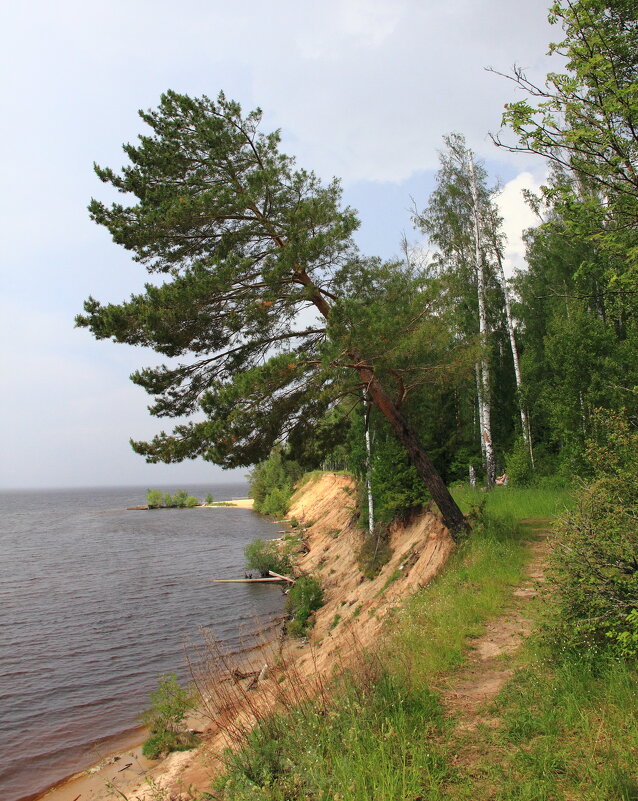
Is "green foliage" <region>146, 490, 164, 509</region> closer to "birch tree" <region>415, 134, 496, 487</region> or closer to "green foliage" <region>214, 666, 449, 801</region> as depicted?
"birch tree" <region>415, 134, 496, 487</region>

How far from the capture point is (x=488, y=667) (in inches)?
260

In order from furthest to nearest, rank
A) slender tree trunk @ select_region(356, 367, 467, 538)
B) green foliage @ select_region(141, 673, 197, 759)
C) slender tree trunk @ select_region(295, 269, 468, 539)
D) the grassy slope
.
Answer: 1. slender tree trunk @ select_region(356, 367, 467, 538)
2. slender tree trunk @ select_region(295, 269, 468, 539)
3. green foliage @ select_region(141, 673, 197, 759)
4. the grassy slope

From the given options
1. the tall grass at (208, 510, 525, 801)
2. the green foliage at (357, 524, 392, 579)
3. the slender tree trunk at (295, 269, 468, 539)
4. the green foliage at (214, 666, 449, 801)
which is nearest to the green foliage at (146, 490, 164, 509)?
the green foliage at (357, 524, 392, 579)

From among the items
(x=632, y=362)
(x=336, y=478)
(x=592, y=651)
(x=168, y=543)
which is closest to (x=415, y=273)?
(x=632, y=362)

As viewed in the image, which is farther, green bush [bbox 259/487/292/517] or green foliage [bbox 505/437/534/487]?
green bush [bbox 259/487/292/517]

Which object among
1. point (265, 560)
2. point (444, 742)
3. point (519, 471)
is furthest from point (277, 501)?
point (444, 742)

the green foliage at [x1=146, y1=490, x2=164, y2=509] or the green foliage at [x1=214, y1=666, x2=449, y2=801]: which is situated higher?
the green foliage at [x1=214, y1=666, x2=449, y2=801]

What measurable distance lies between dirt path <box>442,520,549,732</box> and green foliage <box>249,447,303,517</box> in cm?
5309

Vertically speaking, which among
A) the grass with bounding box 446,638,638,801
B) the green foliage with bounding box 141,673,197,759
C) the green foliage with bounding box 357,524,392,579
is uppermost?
the grass with bounding box 446,638,638,801

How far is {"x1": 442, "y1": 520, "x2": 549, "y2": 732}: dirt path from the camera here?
538cm

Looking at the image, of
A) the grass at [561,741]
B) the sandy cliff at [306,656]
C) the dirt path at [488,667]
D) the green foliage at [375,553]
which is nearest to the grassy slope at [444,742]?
the grass at [561,741]

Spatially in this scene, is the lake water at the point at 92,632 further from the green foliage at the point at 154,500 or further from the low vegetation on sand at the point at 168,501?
the low vegetation on sand at the point at 168,501

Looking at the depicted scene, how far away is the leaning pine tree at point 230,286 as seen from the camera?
1080 centimetres

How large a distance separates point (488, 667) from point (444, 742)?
6.96 feet
